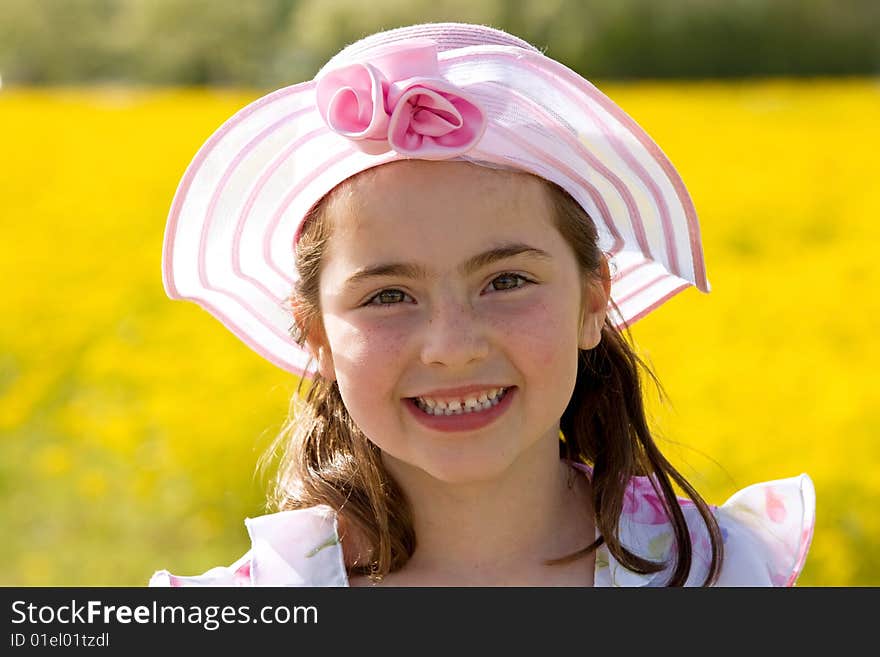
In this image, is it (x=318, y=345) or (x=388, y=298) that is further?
(x=318, y=345)

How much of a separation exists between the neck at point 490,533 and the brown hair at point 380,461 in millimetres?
30

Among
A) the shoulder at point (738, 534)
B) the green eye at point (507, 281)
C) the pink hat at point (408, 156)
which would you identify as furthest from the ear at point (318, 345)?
the shoulder at point (738, 534)

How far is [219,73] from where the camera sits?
91.7 feet

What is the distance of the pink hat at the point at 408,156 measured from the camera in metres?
2.09

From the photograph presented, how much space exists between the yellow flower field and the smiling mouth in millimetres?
1393

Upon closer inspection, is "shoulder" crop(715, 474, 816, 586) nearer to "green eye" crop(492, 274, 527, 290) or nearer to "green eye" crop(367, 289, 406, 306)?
"green eye" crop(492, 274, 527, 290)

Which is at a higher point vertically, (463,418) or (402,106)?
(402,106)

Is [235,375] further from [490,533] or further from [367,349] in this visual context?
[367,349]

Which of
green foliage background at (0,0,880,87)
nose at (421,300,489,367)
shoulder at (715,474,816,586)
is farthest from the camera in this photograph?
green foliage background at (0,0,880,87)

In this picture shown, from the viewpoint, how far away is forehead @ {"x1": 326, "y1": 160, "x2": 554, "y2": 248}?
2.06m

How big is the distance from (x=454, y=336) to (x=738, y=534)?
0.68 m

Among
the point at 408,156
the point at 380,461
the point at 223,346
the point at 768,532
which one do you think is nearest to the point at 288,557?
the point at 380,461

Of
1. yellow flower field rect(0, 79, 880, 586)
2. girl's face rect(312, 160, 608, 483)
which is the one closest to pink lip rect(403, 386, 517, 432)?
girl's face rect(312, 160, 608, 483)

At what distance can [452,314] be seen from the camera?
2.04m
